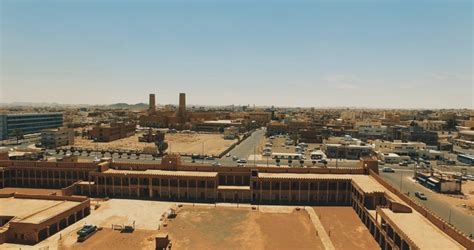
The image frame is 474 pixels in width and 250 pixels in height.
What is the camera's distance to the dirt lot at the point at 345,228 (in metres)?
46.7

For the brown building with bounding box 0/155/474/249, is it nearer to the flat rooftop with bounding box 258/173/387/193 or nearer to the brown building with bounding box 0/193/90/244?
the flat rooftop with bounding box 258/173/387/193

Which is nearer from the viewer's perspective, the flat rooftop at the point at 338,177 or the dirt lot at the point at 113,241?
the dirt lot at the point at 113,241

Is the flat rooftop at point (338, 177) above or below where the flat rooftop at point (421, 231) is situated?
above

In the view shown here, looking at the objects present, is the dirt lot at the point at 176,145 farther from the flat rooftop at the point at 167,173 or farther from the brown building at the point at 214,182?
the brown building at the point at 214,182

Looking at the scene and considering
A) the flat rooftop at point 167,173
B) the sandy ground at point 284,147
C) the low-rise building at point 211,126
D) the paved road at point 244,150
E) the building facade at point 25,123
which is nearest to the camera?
the flat rooftop at point 167,173

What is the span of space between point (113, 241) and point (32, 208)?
18.2m

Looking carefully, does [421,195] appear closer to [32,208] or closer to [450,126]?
[32,208]

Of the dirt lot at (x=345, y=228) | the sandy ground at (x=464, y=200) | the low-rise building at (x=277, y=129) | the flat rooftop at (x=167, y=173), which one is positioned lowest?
the dirt lot at (x=345, y=228)

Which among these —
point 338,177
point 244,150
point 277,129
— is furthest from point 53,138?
point 338,177

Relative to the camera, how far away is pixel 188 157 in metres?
106

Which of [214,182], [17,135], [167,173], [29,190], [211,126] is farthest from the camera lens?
[211,126]

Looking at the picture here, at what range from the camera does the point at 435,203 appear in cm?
6288

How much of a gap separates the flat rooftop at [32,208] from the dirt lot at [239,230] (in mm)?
17771

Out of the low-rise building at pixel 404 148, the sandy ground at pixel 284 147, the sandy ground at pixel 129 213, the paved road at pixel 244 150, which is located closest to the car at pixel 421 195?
the sandy ground at pixel 284 147
